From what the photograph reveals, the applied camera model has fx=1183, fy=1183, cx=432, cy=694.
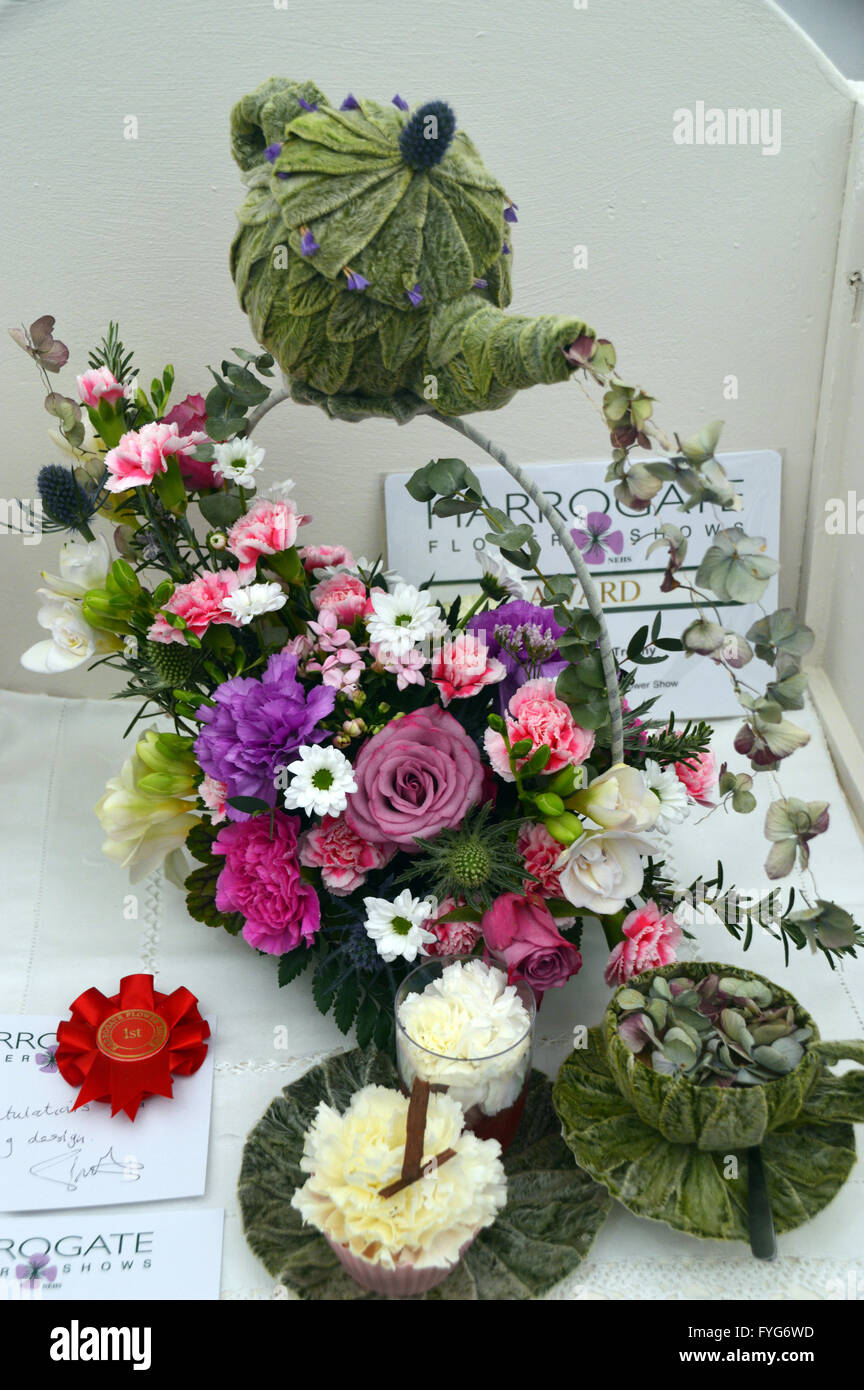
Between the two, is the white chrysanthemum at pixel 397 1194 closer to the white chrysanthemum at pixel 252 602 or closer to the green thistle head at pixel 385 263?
the white chrysanthemum at pixel 252 602

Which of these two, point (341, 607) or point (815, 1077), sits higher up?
point (341, 607)

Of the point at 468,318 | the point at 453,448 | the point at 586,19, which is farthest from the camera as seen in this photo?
the point at 453,448

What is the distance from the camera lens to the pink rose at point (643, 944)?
3.02 ft

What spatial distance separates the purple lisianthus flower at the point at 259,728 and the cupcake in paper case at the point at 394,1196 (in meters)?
0.25

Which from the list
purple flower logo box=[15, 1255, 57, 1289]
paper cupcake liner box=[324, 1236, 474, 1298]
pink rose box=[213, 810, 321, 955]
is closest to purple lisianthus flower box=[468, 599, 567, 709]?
pink rose box=[213, 810, 321, 955]

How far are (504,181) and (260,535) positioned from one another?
A: 47cm

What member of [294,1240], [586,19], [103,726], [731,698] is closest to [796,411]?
[731,698]

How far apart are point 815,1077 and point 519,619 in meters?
0.42

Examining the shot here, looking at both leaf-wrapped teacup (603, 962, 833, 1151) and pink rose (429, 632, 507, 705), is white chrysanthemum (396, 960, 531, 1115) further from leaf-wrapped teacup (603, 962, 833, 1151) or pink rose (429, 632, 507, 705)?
pink rose (429, 632, 507, 705)

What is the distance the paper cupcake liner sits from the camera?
29.1 inches

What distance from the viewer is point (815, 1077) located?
81 cm

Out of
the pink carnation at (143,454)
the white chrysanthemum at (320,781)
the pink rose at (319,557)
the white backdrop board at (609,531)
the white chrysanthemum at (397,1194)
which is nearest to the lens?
the white chrysanthemum at (397,1194)

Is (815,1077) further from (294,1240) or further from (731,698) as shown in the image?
(731,698)
